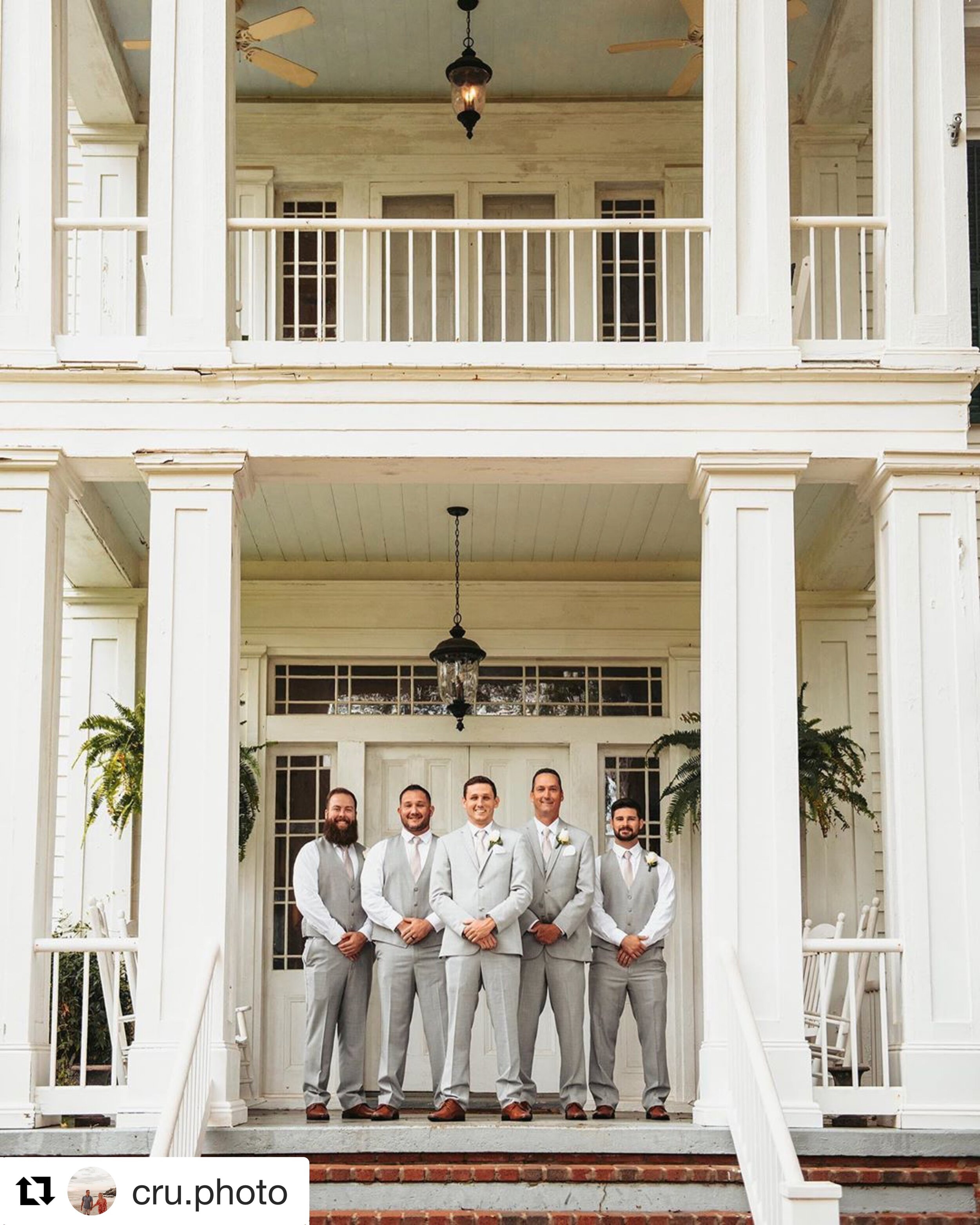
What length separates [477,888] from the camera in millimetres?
9008

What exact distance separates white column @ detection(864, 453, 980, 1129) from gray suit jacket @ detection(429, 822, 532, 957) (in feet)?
5.88

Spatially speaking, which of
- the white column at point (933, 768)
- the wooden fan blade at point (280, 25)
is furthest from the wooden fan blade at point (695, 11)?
the white column at point (933, 768)

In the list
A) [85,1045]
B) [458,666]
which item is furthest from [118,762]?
[85,1045]

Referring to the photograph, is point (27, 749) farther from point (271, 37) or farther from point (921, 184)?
point (921, 184)

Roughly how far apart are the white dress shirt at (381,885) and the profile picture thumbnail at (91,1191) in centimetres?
187

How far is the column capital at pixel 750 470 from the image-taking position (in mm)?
9102

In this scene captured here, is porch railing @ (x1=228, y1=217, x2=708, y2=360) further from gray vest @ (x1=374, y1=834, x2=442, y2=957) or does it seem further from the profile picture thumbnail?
the profile picture thumbnail

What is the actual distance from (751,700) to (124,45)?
563cm

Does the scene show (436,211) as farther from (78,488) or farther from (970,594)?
(970,594)

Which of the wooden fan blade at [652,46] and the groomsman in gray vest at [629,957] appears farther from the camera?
the wooden fan blade at [652,46]

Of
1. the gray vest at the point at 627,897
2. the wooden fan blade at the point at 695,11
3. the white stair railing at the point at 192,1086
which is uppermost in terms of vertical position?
the wooden fan blade at the point at 695,11

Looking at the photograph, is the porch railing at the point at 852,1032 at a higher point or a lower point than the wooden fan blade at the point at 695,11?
lower

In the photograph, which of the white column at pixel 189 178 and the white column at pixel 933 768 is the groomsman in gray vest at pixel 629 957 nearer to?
the white column at pixel 933 768

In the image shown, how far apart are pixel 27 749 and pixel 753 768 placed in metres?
3.47
